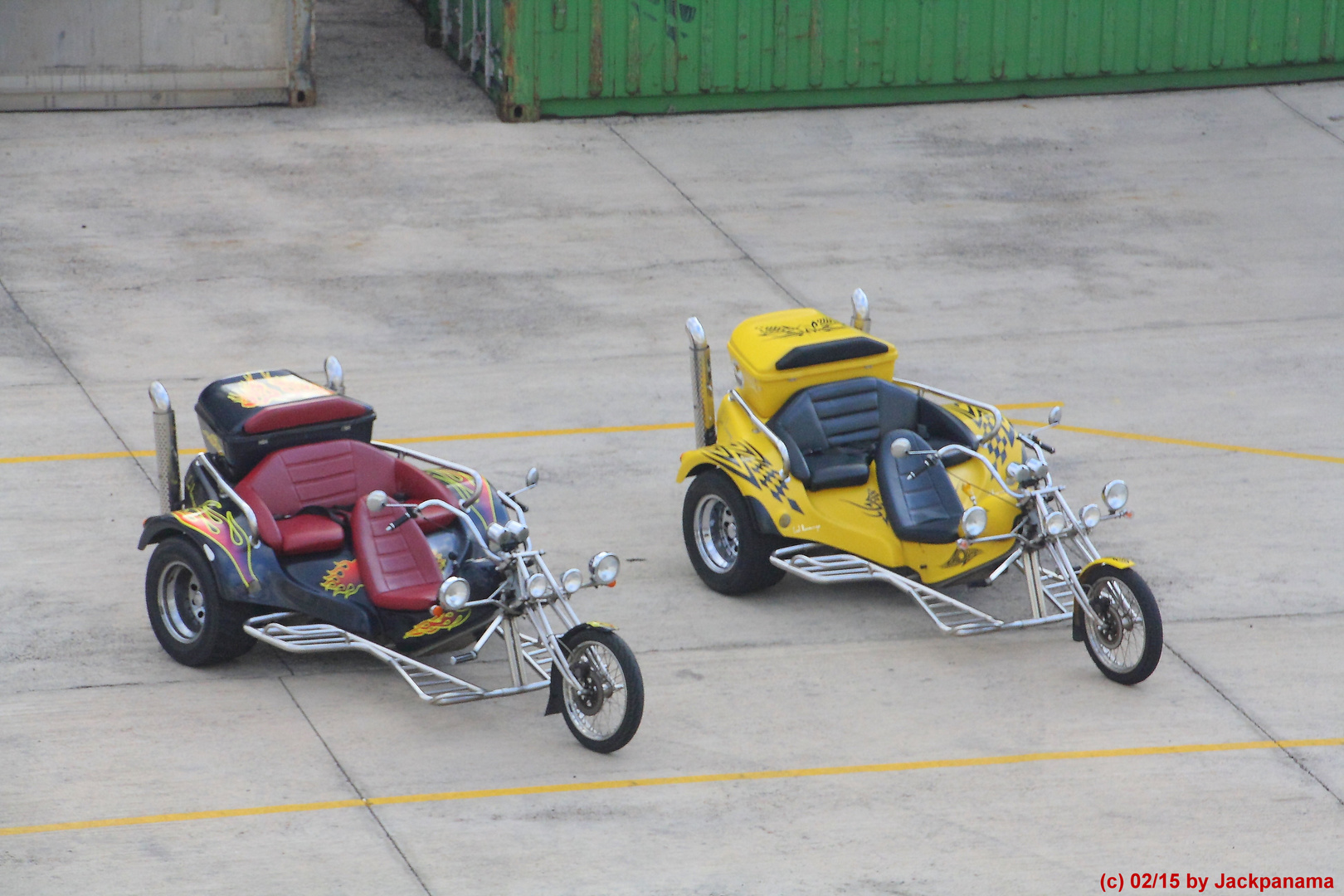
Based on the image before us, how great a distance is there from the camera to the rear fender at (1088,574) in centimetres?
871

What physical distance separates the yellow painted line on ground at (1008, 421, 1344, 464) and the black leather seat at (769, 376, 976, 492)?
2.43 metres

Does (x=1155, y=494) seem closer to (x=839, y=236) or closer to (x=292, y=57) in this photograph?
(x=839, y=236)

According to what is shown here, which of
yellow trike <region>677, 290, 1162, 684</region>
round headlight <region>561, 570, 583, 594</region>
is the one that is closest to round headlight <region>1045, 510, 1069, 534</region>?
yellow trike <region>677, 290, 1162, 684</region>

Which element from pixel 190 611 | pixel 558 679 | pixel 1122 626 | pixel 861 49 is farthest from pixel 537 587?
pixel 861 49

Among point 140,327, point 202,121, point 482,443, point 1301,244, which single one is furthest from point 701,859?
point 202,121

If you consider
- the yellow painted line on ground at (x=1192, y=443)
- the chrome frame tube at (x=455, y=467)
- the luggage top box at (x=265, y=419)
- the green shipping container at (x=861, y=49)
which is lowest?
the yellow painted line on ground at (x=1192, y=443)

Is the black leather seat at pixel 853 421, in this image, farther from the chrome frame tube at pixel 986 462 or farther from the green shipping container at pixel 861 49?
the green shipping container at pixel 861 49

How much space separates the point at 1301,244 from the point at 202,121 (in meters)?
10.6

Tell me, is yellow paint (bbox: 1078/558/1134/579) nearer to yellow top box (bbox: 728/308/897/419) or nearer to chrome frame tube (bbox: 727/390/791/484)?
chrome frame tube (bbox: 727/390/791/484)

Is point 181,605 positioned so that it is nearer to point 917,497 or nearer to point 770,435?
point 770,435

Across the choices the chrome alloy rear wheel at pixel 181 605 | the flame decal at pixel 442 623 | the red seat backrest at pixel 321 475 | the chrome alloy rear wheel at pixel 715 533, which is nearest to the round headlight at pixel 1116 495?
the chrome alloy rear wheel at pixel 715 533

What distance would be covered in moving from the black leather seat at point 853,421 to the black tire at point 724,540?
1.39ft

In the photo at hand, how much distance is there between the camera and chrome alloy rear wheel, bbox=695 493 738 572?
10008 mm

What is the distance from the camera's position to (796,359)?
1009 centimetres
